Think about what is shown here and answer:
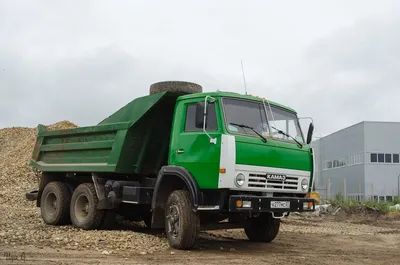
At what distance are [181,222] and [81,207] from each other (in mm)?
3797

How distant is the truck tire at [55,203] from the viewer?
11.2 m

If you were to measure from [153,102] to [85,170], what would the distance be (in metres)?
2.61

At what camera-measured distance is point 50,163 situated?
11945 mm

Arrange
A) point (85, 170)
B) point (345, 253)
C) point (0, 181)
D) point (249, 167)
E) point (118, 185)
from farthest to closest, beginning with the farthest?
point (0, 181)
point (85, 170)
point (118, 185)
point (345, 253)
point (249, 167)

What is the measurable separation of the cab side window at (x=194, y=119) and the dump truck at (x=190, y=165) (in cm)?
2

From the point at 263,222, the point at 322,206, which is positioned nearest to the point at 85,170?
the point at 263,222

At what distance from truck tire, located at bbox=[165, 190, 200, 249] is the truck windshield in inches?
58.8

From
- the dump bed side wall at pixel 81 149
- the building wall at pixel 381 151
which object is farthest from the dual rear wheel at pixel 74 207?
the building wall at pixel 381 151

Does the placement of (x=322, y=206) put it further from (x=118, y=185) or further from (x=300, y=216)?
(x=118, y=185)

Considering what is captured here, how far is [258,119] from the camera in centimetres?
833

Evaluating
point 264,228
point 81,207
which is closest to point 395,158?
point 264,228

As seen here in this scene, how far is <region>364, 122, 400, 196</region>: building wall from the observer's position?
33.1 metres

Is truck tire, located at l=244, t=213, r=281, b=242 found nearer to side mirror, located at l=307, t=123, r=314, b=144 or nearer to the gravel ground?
the gravel ground

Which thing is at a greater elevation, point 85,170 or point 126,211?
point 85,170
